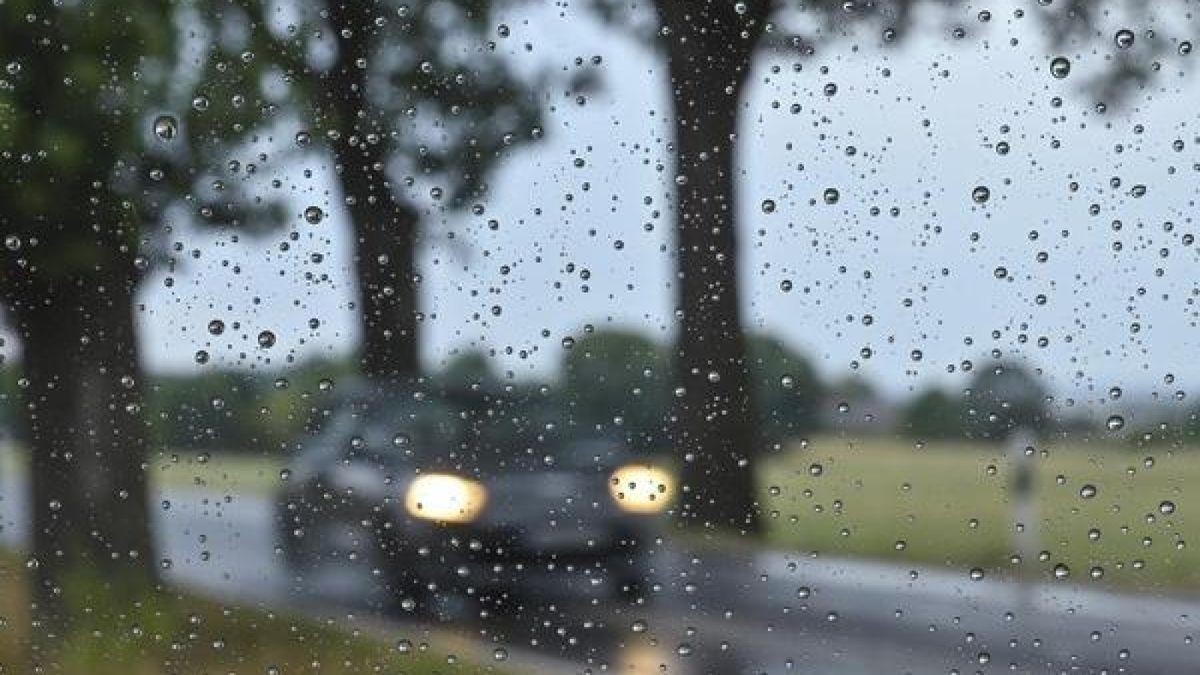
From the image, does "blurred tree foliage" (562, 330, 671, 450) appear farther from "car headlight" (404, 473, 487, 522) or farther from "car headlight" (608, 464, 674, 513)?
"car headlight" (404, 473, 487, 522)

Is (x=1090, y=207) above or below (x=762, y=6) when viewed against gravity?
below

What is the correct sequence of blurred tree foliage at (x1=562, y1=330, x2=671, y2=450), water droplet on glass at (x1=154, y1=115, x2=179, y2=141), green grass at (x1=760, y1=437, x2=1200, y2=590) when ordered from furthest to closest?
water droplet on glass at (x1=154, y1=115, x2=179, y2=141), blurred tree foliage at (x1=562, y1=330, x2=671, y2=450), green grass at (x1=760, y1=437, x2=1200, y2=590)

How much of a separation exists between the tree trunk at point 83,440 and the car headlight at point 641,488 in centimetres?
63

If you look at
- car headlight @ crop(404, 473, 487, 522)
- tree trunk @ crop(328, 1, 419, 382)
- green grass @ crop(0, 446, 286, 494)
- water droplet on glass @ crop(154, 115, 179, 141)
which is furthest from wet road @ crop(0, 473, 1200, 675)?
water droplet on glass @ crop(154, 115, 179, 141)

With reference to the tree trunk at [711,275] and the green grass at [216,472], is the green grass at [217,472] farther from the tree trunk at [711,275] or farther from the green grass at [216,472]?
the tree trunk at [711,275]

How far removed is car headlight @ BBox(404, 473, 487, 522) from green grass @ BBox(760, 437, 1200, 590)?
35cm

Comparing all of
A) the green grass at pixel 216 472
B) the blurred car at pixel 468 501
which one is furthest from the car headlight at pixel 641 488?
the green grass at pixel 216 472

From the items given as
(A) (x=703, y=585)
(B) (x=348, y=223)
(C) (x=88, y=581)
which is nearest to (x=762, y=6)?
(B) (x=348, y=223)

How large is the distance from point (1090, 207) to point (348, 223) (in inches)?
34.6

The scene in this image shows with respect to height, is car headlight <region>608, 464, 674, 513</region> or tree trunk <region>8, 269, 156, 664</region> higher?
tree trunk <region>8, 269, 156, 664</region>

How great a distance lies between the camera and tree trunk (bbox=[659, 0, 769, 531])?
1845 mm

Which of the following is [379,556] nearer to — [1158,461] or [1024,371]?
[1024,371]

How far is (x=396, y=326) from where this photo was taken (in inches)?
76.6

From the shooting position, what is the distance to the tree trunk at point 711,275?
1.84 metres
